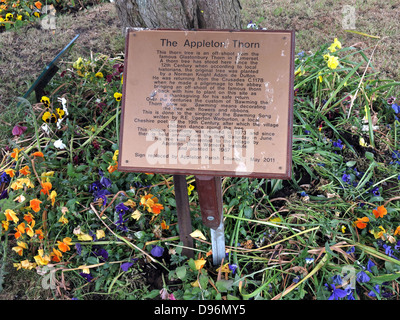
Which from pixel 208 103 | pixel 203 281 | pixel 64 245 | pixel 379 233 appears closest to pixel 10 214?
pixel 64 245

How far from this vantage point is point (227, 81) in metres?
1.50

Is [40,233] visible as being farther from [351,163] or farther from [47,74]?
[351,163]

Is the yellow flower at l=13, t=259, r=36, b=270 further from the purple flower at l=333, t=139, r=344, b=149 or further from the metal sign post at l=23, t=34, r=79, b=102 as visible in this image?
the purple flower at l=333, t=139, r=344, b=149

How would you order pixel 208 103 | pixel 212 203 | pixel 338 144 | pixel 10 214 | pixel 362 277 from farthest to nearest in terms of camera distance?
pixel 338 144 < pixel 10 214 < pixel 362 277 < pixel 212 203 < pixel 208 103

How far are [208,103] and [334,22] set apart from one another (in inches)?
114

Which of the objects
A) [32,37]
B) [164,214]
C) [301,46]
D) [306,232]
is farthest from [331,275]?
[32,37]

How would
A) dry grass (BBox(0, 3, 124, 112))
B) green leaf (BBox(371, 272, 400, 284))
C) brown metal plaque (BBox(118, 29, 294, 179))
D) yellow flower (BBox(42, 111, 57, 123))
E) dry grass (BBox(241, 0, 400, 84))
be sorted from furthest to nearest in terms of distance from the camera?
1. dry grass (BBox(241, 0, 400, 84))
2. dry grass (BBox(0, 3, 124, 112))
3. yellow flower (BBox(42, 111, 57, 123))
4. green leaf (BBox(371, 272, 400, 284))
5. brown metal plaque (BBox(118, 29, 294, 179))

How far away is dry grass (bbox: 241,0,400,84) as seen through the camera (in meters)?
3.39

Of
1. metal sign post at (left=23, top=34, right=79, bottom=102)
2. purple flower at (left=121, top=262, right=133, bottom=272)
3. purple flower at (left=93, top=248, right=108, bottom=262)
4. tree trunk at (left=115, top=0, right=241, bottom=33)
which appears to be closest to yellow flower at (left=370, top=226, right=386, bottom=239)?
purple flower at (left=121, top=262, right=133, bottom=272)

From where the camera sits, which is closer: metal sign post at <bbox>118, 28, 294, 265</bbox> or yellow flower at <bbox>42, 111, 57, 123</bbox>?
metal sign post at <bbox>118, 28, 294, 265</bbox>

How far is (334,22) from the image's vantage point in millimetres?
3762

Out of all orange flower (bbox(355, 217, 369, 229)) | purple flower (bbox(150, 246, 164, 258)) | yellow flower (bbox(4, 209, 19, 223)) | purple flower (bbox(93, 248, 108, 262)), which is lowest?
purple flower (bbox(93, 248, 108, 262))

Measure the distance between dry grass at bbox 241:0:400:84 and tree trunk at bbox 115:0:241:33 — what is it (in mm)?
1040

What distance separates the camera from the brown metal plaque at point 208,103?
4.86 feet
